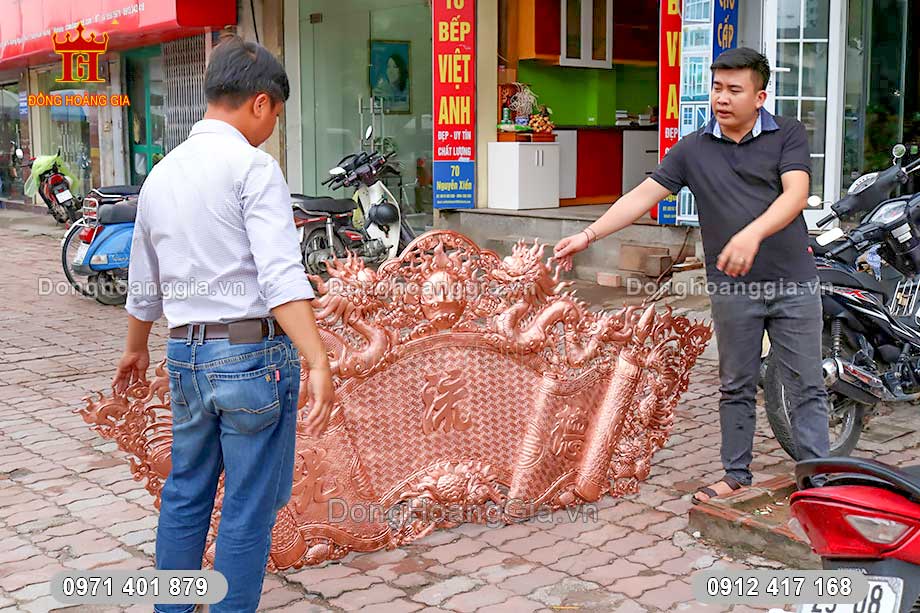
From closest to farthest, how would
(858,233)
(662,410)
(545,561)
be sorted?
(545,561), (662,410), (858,233)

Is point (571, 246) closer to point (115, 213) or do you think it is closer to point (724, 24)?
point (724, 24)

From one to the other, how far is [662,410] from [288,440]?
2.10 m

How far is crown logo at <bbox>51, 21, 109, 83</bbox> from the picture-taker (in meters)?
15.6

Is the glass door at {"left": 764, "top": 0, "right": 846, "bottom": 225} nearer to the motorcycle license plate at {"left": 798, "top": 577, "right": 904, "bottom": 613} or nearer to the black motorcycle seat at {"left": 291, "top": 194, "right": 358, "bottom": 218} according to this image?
the black motorcycle seat at {"left": 291, "top": 194, "right": 358, "bottom": 218}

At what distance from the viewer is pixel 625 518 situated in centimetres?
407

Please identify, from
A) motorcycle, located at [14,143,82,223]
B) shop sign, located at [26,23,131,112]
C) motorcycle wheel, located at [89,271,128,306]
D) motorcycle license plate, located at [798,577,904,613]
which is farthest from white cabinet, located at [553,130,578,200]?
motorcycle license plate, located at [798,577,904,613]

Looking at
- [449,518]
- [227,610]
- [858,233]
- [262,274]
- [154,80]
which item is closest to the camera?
[262,274]

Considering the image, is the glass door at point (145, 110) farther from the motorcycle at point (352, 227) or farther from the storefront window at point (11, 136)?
the motorcycle at point (352, 227)

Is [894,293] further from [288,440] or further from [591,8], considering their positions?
[591,8]

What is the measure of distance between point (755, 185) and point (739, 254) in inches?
25.0

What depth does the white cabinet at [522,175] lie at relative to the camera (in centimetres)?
1065

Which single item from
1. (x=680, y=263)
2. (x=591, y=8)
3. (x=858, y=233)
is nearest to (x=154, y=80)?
(x=591, y=8)

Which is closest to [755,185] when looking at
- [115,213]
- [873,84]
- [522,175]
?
[873,84]

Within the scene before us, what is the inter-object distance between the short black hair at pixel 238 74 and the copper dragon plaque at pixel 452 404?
1.09 metres
